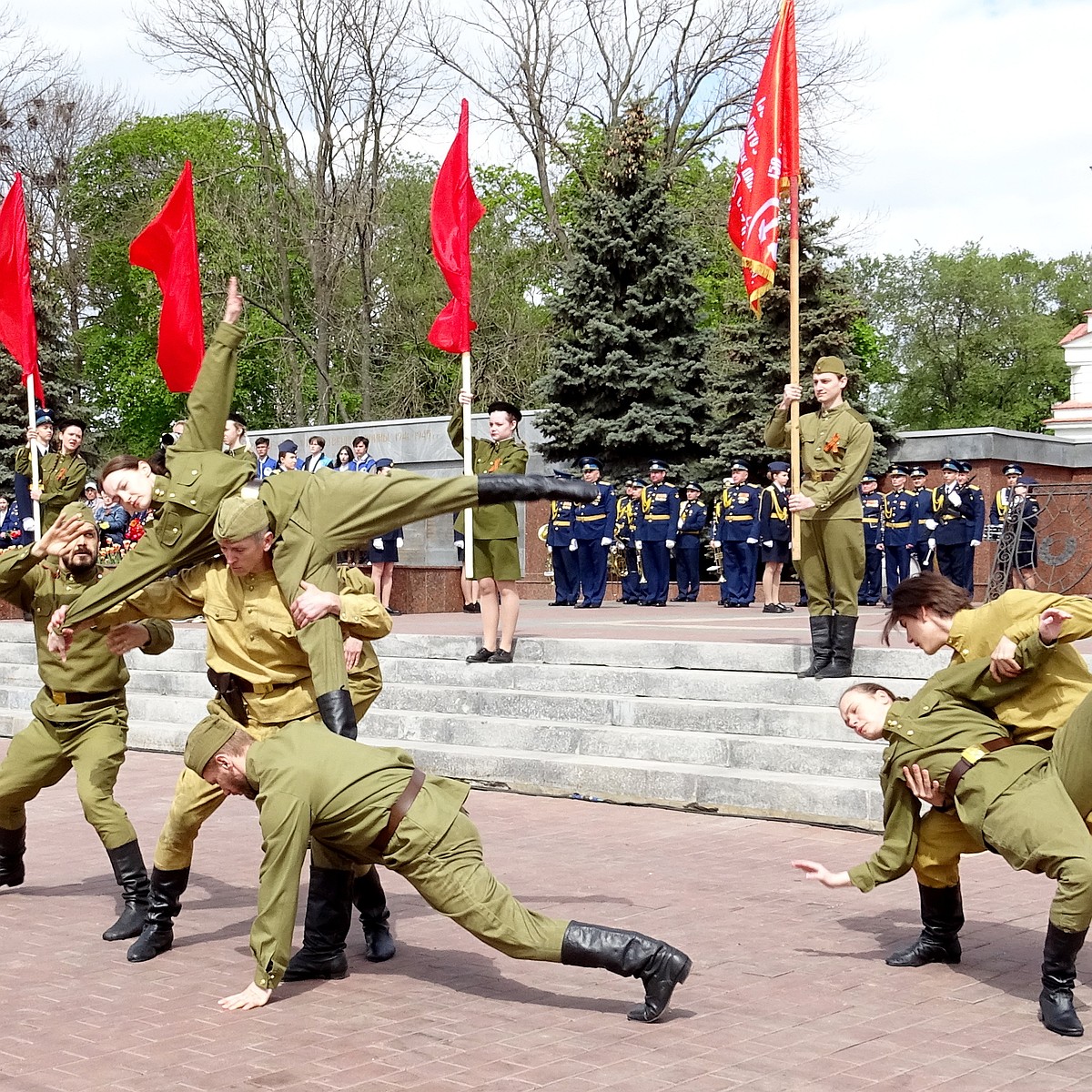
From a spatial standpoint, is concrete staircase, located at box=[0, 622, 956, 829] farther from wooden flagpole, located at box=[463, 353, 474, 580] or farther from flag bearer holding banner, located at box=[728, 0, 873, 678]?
wooden flagpole, located at box=[463, 353, 474, 580]

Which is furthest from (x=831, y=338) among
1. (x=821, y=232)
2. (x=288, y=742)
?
(x=288, y=742)

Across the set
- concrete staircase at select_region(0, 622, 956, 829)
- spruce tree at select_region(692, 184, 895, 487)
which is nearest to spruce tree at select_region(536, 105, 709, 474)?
spruce tree at select_region(692, 184, 895, 487)

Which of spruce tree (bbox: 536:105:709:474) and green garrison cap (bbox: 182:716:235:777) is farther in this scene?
spruce tree (bbox: 536:105:709:474)

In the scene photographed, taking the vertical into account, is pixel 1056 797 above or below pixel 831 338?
below

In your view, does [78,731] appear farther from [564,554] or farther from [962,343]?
[962,343]

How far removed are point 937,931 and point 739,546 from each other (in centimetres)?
1362

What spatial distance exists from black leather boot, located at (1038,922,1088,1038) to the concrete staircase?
345 cm

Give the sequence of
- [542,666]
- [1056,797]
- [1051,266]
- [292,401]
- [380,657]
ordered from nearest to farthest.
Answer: [1056,797] < [542,666] < [380,657] < [292,401] < [1051,266]

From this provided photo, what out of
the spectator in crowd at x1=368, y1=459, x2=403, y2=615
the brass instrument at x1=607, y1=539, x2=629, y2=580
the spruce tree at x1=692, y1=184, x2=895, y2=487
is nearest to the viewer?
the spectator in crowd at x1=368, y1=459, x2=403, y2=615

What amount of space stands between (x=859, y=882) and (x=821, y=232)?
65.3 feet

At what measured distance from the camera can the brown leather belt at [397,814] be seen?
16.2ft

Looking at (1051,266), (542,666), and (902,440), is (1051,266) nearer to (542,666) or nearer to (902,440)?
(902,440)

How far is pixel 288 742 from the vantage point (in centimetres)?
512

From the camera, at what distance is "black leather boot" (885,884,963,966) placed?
5.57 metres
